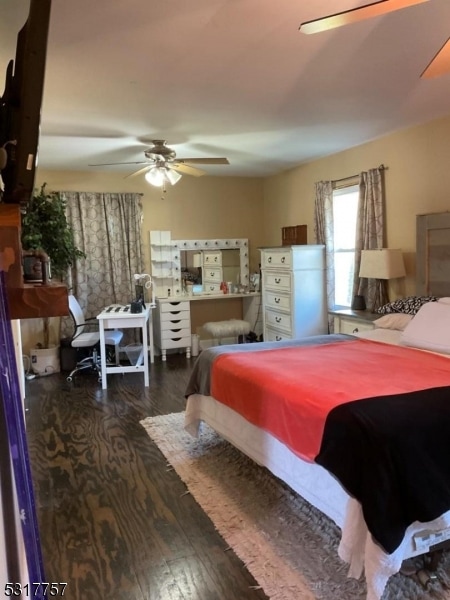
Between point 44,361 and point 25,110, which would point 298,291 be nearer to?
point 44,361

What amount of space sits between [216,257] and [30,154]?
5493mm

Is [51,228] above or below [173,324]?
above

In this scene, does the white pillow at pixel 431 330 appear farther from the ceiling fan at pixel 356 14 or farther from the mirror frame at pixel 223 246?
the mirror frame at pixel 223 246

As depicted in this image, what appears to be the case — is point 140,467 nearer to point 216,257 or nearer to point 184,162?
point 184,162

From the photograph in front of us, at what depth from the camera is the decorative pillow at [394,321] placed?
3.67m

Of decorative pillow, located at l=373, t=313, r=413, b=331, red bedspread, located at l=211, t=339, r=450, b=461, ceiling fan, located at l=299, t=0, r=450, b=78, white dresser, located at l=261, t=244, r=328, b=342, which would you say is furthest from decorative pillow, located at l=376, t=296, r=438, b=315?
ceiling fan, located at l=299, t=0, r=450, b=78

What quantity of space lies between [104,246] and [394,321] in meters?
3.85

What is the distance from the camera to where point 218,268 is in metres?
6.75

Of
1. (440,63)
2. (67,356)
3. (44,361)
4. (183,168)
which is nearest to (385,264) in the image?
(183,168)

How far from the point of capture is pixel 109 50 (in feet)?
7.99

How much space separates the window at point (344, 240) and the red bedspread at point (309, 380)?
2.26 metres

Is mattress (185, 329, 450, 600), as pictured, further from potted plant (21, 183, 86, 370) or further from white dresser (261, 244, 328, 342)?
potted plant (21, 183, 86, 370)

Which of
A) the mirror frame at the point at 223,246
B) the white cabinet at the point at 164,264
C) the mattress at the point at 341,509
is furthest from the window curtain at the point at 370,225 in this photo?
the white cabinet at the point at 164,264

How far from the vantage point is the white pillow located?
2.93 metres
